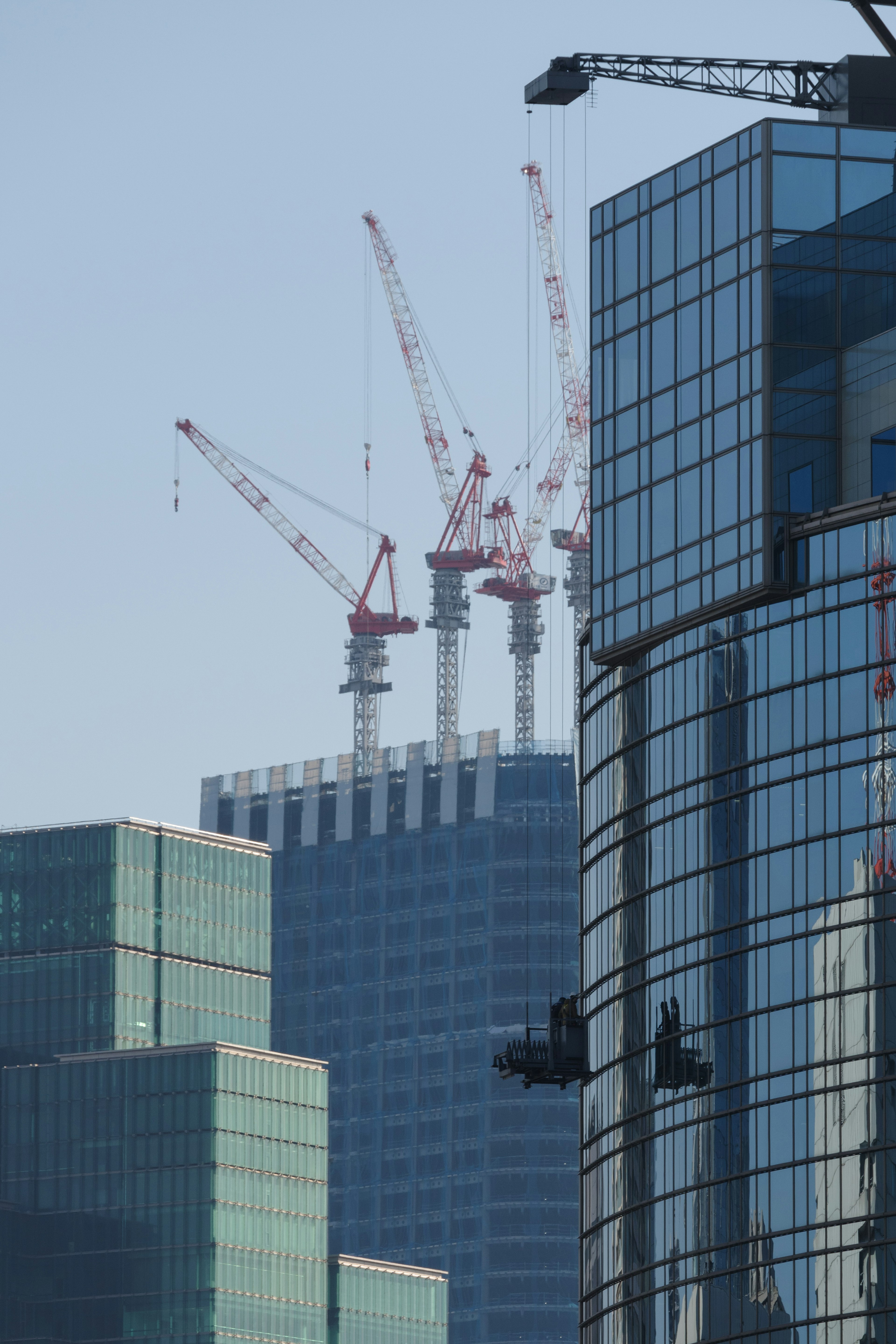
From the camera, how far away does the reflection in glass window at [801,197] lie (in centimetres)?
14150

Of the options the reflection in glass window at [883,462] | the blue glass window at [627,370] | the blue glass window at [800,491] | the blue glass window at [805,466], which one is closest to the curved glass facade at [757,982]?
the blue glass window at [800,491]

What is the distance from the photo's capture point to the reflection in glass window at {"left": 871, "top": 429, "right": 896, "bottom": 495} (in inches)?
5502

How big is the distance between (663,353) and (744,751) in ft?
59.1

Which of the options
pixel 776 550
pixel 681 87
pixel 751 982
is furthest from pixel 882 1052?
pixel 681 87

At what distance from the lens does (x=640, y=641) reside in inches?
5758

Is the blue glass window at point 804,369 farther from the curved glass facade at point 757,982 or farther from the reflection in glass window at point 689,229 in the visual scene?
the reflection in glass window at point 689,229

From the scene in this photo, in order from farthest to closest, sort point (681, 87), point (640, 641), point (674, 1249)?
point (681, 87) → point (640, 641) → point (674, 1249)

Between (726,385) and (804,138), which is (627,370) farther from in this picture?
(804,138)

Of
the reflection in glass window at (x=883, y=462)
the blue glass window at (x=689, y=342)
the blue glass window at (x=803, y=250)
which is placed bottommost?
the reflection in glass window at (x=883, y=462)

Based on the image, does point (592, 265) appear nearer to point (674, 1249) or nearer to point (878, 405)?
point (878, 405)

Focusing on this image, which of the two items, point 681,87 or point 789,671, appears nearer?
point 789,671

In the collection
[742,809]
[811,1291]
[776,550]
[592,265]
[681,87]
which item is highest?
[681,87]

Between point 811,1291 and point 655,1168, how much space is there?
12030 millimetres

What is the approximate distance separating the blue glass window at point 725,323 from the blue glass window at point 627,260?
223 inches
